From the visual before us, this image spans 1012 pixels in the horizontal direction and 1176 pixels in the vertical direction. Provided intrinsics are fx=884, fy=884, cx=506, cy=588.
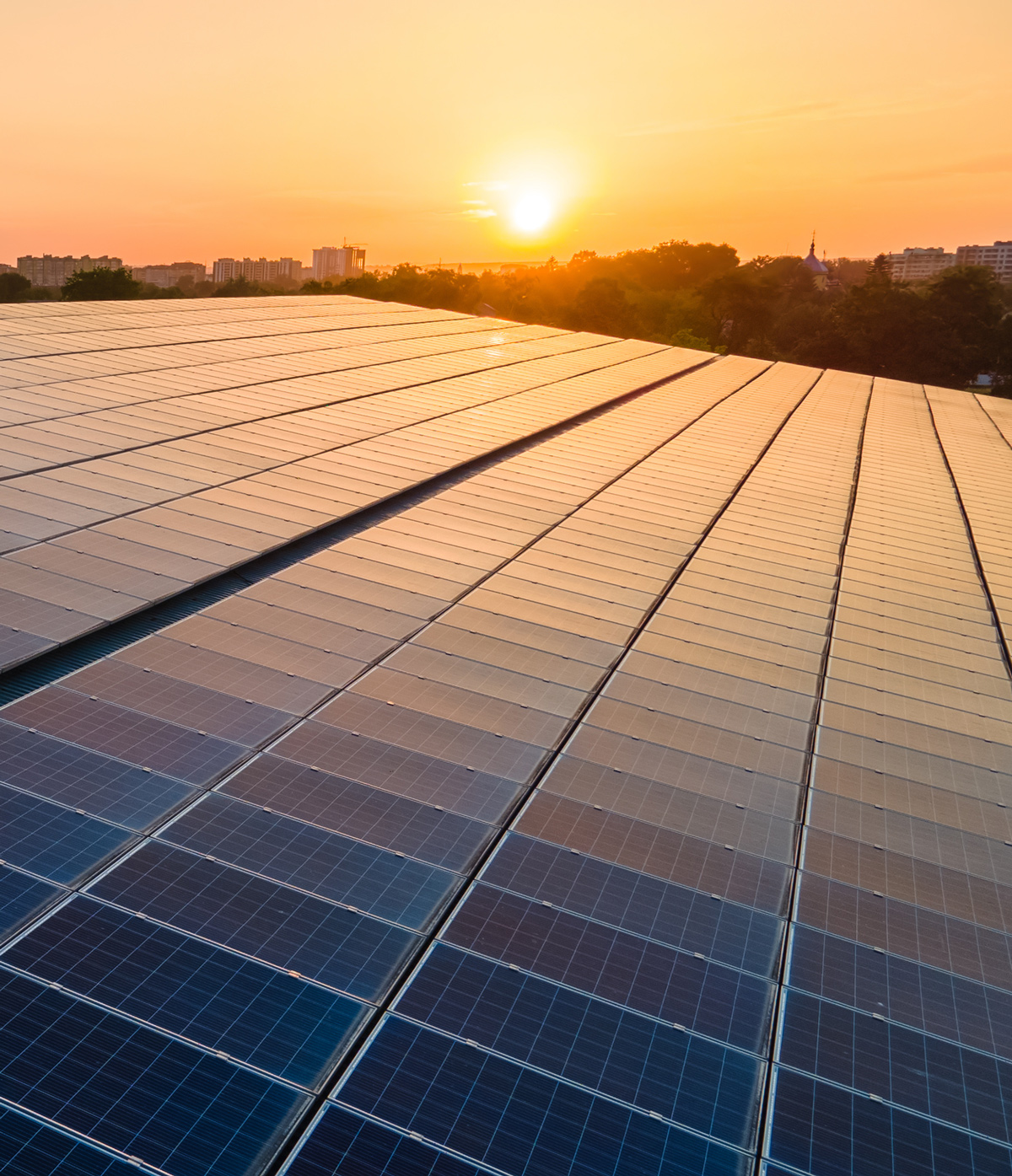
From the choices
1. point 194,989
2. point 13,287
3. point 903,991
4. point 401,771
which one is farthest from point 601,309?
point 194,989

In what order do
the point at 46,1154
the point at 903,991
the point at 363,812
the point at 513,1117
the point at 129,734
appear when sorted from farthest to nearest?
the point at 129,734 < the point at 363,812 < the point at 903,991 < the point at 513,1117 < the point at 46,1154

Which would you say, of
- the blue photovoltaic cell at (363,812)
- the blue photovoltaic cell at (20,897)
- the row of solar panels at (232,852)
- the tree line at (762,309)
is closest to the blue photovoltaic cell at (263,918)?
the row of solar panels at (232,852)

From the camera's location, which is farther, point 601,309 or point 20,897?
point 601,309

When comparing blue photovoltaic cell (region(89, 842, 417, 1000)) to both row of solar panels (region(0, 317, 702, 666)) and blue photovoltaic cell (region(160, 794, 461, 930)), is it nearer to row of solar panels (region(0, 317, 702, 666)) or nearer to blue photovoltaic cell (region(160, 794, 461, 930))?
blue photovoltaic cell (region(160, 794, 461, 930))

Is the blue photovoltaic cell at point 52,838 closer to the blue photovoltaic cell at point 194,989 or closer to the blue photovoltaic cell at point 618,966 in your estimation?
the blue photovoltaic cell at point 194,989

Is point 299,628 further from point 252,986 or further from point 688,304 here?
point 688,304

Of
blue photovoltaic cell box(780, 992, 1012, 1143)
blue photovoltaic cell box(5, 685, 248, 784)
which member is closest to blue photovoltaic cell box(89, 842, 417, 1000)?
blue photovoltaic cell box(5, 685, 248, 784)

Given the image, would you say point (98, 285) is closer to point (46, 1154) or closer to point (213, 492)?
point (213, 492)

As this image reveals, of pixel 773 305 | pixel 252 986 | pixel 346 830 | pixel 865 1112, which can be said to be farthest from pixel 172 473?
pixel 773 305
